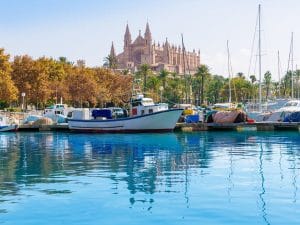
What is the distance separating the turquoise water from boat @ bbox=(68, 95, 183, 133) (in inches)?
817

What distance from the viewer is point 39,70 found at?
76.9 meters

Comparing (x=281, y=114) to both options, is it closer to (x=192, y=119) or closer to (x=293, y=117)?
(x=293, y=117)

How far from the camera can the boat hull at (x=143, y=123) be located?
50278 millimetres

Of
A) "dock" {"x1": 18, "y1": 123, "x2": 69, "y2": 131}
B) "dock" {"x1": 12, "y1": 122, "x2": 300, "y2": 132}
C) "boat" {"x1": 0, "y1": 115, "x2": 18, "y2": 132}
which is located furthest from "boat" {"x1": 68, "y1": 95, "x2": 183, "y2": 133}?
"boat" {"x1": 0, "y1": 115, "x2": 18, "y2": 132}

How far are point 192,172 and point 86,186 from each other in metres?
5.24

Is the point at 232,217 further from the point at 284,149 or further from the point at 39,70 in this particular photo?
the point at 39,70

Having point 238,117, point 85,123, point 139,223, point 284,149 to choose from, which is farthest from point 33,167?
point 238,117

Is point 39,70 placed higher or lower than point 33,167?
higher

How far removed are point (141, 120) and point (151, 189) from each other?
33.3 meters

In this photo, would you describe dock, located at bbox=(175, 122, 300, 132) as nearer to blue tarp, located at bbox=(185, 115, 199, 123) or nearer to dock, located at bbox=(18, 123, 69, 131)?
blue tarp, located at bbox=(185, 115, 199, 123)

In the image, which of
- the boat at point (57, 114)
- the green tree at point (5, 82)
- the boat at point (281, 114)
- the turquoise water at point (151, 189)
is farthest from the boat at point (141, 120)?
the turquoise water at point (151, 189)

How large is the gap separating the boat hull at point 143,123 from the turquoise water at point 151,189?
20700mm

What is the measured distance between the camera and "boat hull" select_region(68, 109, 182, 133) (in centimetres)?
5028

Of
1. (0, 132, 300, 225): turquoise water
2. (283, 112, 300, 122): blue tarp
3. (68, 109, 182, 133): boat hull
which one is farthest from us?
(283, 112, 300, 122): blue tarp
